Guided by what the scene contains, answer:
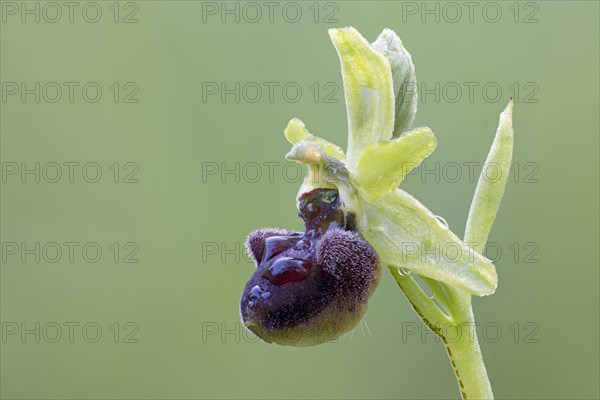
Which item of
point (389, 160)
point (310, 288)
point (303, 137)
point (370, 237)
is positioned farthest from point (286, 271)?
point (303, 137)

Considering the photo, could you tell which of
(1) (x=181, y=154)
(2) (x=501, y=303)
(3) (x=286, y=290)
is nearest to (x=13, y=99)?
(1) (x=181, y=154)

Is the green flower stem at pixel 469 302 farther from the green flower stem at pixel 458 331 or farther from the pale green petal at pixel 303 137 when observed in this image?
the pale green petal at pixel 303 137

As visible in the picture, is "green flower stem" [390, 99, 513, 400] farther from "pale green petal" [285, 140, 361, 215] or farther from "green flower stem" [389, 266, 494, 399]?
"pale green petal" [285, 140, 361, 215]

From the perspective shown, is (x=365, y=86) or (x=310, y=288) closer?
(x=310, y=288)

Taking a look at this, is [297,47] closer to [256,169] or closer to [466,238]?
[256,169]

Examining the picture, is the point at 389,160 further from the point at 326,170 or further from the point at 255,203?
the point at 255,203

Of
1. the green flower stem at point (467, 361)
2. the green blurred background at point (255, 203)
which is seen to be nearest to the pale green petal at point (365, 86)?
the green flower stem at point (467, 361)

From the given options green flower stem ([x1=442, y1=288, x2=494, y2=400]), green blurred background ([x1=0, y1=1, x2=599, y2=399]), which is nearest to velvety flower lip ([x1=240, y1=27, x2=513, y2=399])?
green flower stem ([x1=442, y1=288, x2=494, y2=400])
